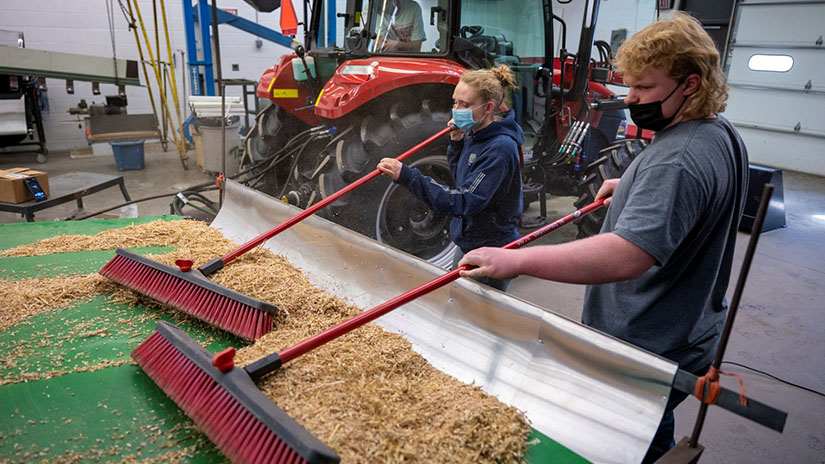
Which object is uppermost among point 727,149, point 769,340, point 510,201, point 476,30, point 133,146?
point 476,30

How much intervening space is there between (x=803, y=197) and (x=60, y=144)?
36.7 feet

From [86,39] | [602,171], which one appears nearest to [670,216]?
[602,171]

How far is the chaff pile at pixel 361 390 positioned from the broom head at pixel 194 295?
0.21 feet

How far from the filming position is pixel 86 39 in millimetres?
8188

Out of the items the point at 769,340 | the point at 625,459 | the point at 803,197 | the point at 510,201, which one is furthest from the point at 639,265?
the point at 803,197

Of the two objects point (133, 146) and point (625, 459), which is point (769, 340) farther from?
point (133, 146)

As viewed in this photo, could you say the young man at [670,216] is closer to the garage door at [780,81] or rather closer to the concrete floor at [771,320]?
the concrete floor at [771,320]

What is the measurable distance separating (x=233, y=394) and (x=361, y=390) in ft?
1.10

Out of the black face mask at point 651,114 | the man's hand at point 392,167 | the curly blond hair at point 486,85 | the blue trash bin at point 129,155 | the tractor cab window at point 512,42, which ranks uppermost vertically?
the tractor cab window at point 512,42

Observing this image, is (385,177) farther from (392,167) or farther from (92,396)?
(92,396)

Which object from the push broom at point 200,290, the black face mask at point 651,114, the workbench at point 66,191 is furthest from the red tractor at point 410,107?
the black face mask at point 651,114

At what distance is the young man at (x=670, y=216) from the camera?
3.58 feet

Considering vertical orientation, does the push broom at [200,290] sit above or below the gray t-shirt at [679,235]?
below

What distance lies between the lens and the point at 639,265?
1.10 meters
